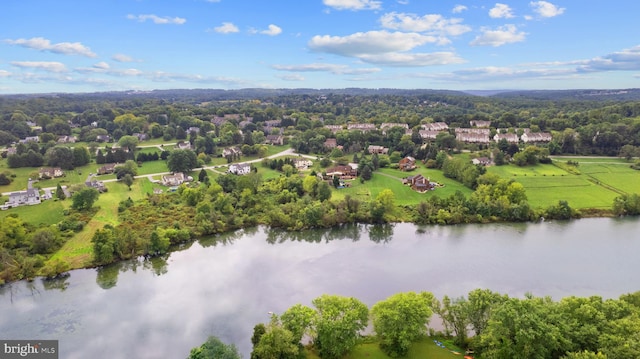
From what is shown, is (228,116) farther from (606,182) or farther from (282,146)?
(606,182)

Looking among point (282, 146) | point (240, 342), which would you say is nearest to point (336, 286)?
point (240, 342)

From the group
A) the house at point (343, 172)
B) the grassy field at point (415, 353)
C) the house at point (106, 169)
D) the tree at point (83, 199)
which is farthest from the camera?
the house at point (106, 169)

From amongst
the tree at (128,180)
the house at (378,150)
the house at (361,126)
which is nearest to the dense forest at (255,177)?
the tree at (128,180)

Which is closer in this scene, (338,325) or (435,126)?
(338,325)

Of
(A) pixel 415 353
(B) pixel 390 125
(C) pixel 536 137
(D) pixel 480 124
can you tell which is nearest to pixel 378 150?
(B) pixel 390 125

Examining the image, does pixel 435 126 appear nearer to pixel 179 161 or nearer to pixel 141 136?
pixel 179 161

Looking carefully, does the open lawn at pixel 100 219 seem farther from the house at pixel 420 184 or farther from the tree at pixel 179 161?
the house at pixel 420 184

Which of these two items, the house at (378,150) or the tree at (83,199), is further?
the house at (378,150)
